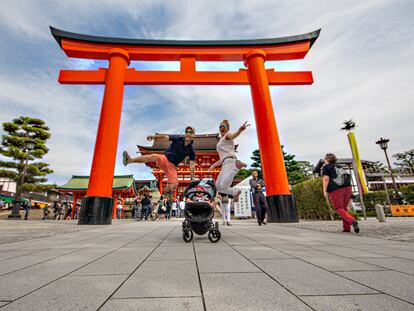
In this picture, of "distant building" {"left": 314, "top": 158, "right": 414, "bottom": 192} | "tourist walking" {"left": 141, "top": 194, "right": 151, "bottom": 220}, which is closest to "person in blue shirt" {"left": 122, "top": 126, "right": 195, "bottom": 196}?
"tourist walking" {"left": 141, "top": 194, "right": 151, "bottom": 220}

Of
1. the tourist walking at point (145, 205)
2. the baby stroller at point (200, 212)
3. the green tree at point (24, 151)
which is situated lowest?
the baby stroller at point (200, 212)

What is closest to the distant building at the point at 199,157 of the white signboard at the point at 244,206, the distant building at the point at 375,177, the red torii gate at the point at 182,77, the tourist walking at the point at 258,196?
the white signboard at the point at 244,206

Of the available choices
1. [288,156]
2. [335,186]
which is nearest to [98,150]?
[335,186]

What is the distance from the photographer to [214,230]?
122 inches

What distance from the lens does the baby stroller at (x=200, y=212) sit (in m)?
3.09

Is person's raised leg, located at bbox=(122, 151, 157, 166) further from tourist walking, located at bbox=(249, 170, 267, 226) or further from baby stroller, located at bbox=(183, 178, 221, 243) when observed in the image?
tourist walking, located at bbox=(249, 170, 267, 226)

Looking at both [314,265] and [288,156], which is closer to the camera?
[314,265]

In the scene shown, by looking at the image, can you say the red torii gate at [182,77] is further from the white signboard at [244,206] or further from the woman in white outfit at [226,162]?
the white signboard at [244,206]

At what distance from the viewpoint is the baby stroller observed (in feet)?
10.1

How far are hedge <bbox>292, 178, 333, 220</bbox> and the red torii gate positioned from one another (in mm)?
3573

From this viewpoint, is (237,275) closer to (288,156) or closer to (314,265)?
(314,265)

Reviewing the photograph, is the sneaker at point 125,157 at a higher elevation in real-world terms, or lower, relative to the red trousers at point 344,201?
higher

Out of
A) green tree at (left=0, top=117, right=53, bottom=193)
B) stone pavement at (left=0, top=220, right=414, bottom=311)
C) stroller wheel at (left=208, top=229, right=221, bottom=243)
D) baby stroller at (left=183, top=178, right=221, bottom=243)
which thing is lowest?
stone pavement at (left=0, top=220, right=414, bottom=311)

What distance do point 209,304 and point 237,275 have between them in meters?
0.52
